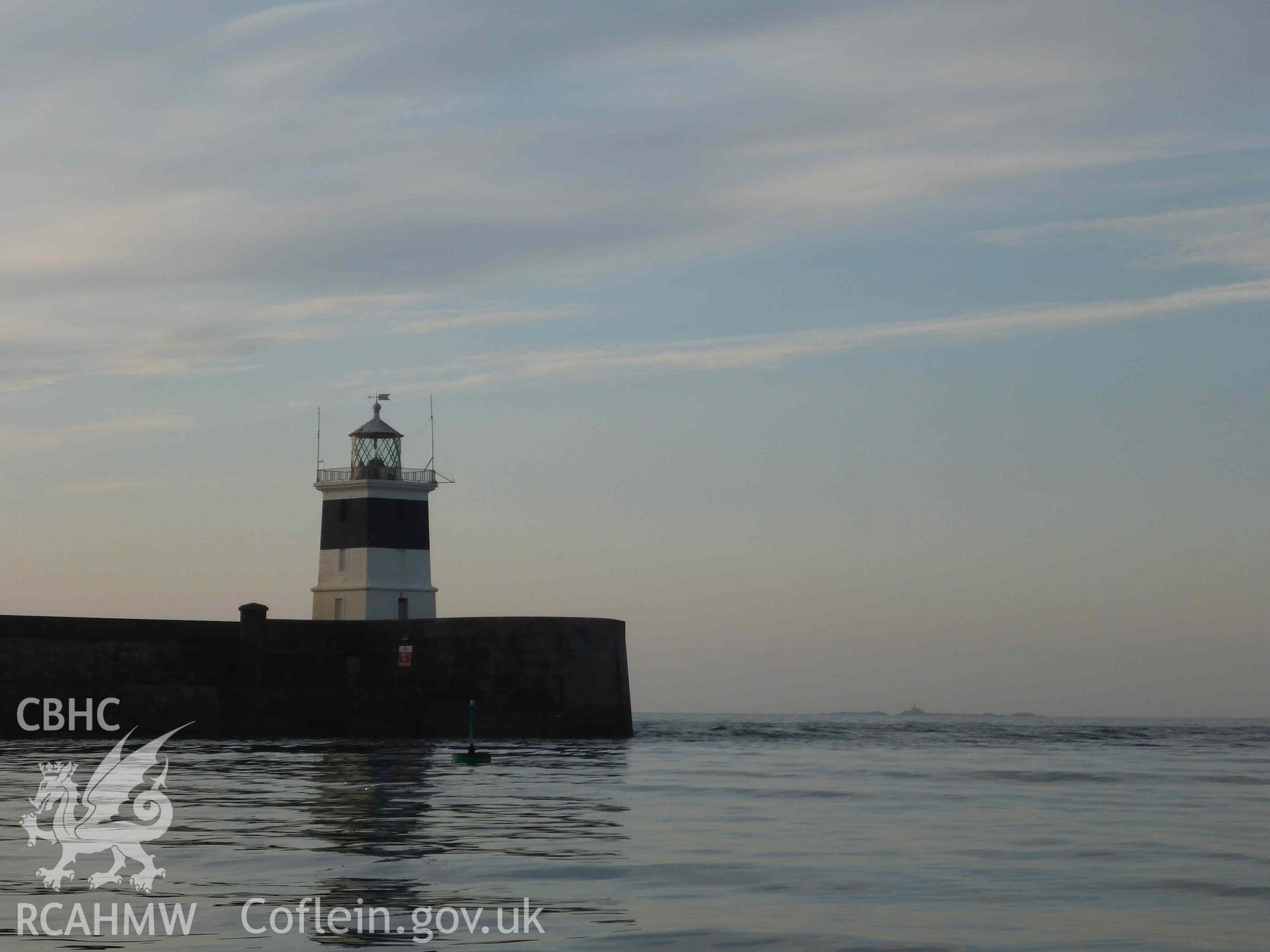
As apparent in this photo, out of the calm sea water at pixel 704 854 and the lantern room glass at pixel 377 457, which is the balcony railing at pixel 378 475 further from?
the calm sea water at pixel 704 854

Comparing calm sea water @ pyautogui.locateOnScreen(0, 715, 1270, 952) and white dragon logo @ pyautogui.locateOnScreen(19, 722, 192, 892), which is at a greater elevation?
white dragon logo @ pyautogui.locateOnScreen(19, 722, 192, 892)

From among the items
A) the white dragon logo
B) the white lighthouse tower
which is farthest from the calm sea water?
the white lighthouse tower

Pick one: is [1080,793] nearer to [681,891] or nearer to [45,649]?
[681,891]

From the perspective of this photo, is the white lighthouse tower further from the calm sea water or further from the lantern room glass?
the calm sea water

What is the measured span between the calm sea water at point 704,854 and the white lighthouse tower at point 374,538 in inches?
534

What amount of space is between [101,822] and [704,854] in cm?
591

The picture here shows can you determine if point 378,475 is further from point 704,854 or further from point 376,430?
point 704,854

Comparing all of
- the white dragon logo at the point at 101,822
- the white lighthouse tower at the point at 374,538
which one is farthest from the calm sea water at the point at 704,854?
the white lighthouse tower at the point at 374,538

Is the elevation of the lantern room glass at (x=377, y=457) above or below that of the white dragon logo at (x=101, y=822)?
above

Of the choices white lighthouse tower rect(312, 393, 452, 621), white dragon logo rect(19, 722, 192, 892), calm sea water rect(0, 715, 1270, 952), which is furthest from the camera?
white lighthouse tower rect(312, 393, 452, 621)

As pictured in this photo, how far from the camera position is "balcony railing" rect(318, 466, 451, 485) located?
1727 inches

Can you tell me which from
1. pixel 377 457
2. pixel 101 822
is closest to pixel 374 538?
pixel 377 457

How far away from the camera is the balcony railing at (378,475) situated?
43875mm

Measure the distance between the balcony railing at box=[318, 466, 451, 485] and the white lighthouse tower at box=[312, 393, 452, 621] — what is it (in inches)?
0.7
